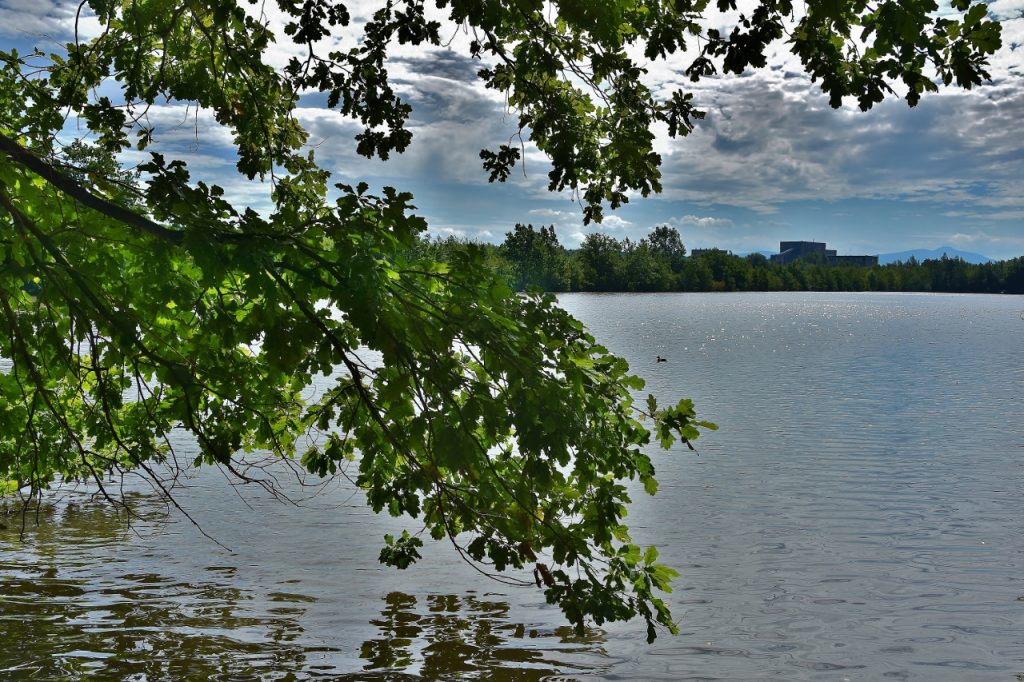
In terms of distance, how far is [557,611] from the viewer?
10547mm

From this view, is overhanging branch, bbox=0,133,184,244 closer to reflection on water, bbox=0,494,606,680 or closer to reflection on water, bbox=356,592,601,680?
reflection on water, bbox=0,494,606,680

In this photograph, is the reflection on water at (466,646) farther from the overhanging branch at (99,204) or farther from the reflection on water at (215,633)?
the overhanging branch at (99,204)

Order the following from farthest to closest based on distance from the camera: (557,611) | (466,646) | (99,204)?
(557,611), (466,646), (99,204)

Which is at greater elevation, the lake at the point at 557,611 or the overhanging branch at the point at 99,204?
the overhanging branch at the point at 99,204

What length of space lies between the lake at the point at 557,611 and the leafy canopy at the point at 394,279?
2.09 meters

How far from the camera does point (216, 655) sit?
28.8 ft

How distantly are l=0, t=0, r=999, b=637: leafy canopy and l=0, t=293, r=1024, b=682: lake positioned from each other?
6.85ft

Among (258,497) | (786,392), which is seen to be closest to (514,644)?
(258,497)

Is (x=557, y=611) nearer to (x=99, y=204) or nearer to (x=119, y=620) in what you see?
(x=119, y=620)

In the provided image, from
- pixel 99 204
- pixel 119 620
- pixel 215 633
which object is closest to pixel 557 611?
pixel 215 633

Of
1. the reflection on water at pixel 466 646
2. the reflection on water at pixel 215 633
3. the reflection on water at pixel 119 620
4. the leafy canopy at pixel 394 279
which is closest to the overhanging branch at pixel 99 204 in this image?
the leafy canopy at pixel 394 279

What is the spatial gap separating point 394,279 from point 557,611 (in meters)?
5.77

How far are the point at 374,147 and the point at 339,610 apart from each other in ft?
18.3

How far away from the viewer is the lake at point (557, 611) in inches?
356
